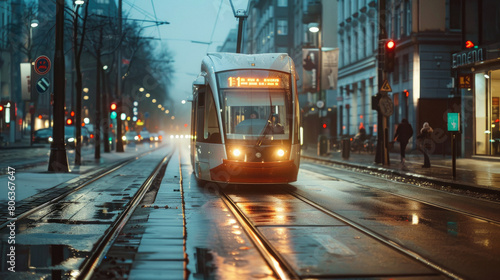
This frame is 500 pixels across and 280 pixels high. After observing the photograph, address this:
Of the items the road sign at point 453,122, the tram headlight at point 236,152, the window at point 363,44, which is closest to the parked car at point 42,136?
the window at point 363,44

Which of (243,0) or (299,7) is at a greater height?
(299,7)

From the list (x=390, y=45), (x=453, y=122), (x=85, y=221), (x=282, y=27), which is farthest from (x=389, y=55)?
(x=282, y=27)

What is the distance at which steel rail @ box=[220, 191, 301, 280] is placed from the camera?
6455mm

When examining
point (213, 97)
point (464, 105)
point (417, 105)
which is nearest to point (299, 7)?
point (417, 105)

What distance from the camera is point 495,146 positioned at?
2856 centimetres

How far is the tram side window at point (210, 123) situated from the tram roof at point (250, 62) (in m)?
0.68

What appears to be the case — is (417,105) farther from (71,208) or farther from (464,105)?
(71,208)

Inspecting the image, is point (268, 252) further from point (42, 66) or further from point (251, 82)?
point (42, 66)

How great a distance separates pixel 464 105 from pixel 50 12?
139 ft

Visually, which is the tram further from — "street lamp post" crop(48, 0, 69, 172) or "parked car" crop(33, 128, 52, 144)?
"parked car" crop(33, 128, 52, 144)

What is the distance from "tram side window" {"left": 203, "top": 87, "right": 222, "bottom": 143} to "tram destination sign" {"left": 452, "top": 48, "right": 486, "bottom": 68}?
1443 cm

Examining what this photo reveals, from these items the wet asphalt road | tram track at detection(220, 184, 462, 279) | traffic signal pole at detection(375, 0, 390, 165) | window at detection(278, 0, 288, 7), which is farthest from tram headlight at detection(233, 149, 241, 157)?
window at detection(278, 0, 288, 7)

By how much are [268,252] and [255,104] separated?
868 cm

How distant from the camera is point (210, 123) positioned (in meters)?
16.3
